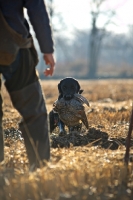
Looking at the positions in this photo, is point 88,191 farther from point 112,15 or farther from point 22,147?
point 112,15

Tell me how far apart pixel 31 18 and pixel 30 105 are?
28.5 inches

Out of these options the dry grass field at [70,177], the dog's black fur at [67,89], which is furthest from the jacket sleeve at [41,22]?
the dog's black fur at [67,89]

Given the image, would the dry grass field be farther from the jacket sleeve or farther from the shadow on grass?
the jacket sleeve

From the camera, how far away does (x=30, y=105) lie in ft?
14.2

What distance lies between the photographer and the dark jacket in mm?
4082

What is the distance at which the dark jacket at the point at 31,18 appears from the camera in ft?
13.4

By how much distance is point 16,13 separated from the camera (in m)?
4.09

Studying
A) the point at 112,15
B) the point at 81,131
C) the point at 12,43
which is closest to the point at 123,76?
the point at 112,15

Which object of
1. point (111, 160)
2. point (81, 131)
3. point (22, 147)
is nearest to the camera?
point (111, 160)

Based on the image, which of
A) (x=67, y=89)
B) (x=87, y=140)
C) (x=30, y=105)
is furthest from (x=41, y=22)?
(x=67, y=89)

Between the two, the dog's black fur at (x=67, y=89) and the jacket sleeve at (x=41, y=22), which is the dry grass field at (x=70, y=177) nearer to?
the jacket sleeve at (x=41, y=22)

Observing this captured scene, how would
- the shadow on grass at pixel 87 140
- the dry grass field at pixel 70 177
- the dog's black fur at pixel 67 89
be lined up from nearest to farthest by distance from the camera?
the dry grass field at pixel 70 177
the shadow on grass at pixel 87 140
the dog's black fur at pixel 67 89

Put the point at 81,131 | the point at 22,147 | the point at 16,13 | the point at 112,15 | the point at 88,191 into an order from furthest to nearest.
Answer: the point at 112,15
the point at 81,131
the point at 22,147
the point at 16,13
the point at 88,191

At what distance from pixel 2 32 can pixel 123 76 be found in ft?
137
